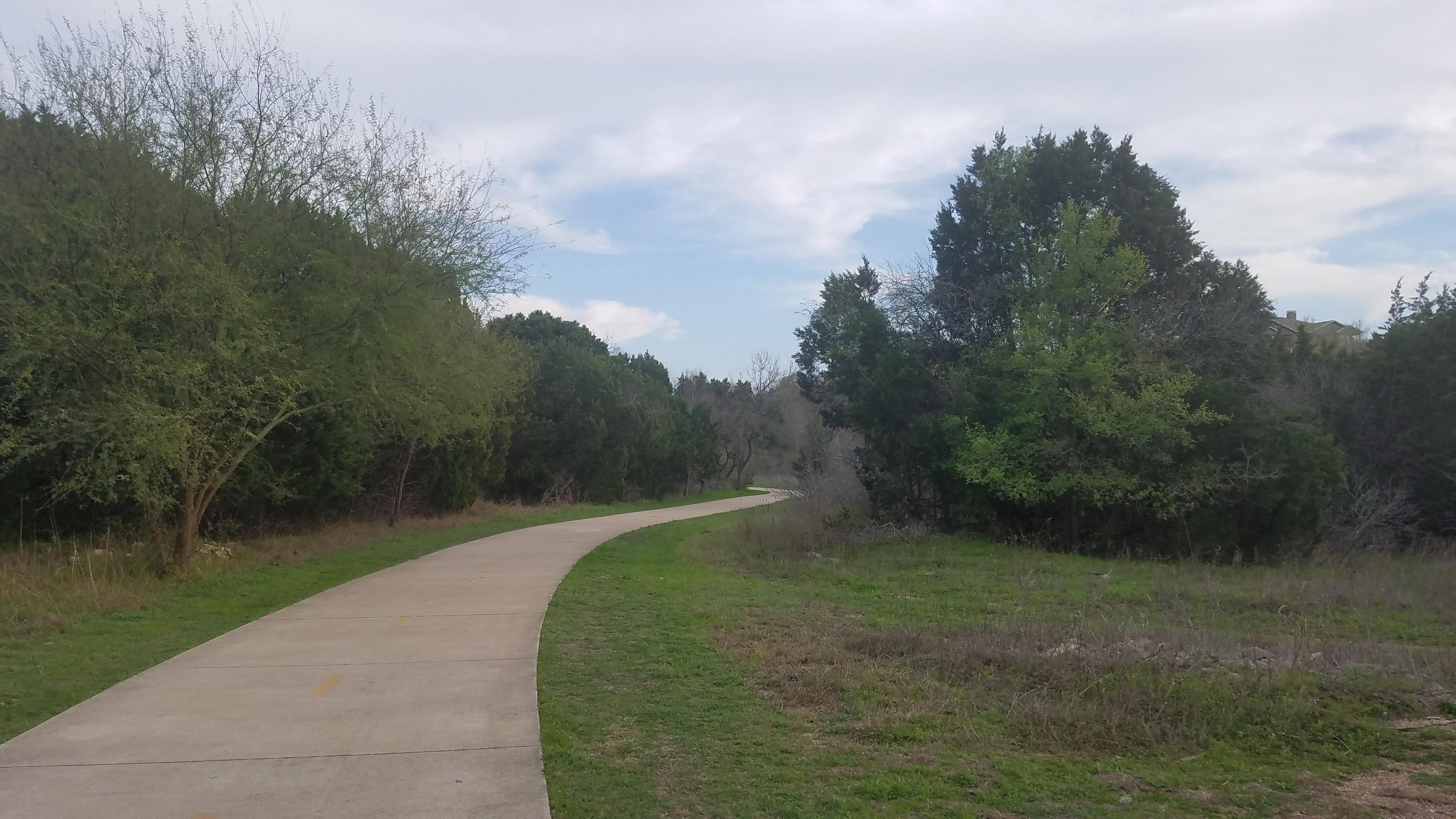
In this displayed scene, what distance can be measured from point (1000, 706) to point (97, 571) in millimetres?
11718

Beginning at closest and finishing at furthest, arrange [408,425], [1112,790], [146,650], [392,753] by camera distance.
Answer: [1112,790]
[392,753]
[146,650]
[408,425]

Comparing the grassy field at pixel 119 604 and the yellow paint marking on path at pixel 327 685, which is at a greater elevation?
the grassy field at pixel 119 604

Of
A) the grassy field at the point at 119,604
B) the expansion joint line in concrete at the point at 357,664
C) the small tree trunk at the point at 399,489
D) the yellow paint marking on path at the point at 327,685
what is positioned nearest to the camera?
the yellow paint marking on path at the point at 327,685

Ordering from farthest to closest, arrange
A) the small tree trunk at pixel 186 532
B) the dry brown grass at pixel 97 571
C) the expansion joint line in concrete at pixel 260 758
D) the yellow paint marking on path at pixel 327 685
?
1. the small tree trunk at pixel 186 532
2. the dry brown grass at pixel 97 571
3. the yellow paint marking on path at pixel 327 685
4. the expansion joint line in concrete at pixel 260 758

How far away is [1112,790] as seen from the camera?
5.74 meters

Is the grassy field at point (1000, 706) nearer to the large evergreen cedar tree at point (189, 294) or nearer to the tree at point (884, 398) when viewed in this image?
the large evergreen cedar tree at point (189, 294)

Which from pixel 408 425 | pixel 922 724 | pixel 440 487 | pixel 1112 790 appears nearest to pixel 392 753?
pixel 922 724

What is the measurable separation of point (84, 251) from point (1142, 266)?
18717 mm

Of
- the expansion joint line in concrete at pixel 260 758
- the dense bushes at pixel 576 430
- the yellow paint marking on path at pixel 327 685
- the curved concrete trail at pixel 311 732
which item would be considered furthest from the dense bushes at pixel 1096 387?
the expansion joint line in concrete at pixel 260 758

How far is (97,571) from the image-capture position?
13.4m

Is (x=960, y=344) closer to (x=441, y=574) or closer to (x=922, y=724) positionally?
(x=441, y=574)

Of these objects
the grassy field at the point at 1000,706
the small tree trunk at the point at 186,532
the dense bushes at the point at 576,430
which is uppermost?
the dense bushes at the point at 576,430

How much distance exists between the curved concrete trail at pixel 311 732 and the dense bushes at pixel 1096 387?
43.7 feet

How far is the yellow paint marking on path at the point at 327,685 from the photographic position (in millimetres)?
7988
